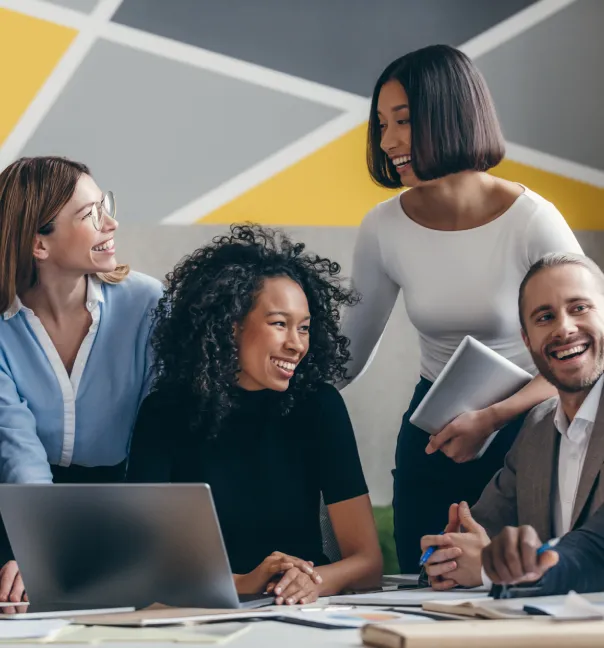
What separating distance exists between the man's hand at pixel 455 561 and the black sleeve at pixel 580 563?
159 mm

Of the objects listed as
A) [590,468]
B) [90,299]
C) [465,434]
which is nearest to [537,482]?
[590,468]

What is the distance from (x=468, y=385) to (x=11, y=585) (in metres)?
0.93

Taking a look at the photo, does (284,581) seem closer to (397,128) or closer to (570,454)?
(570,454)

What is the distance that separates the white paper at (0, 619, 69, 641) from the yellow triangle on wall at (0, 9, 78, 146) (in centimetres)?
260

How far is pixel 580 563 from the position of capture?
1.52 metres

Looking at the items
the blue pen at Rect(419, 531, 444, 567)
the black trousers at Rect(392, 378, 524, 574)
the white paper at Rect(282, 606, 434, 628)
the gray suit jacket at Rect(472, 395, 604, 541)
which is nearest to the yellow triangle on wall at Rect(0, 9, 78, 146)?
the black trousers at Rect(392, 378, 524, 574)

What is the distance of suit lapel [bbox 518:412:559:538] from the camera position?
5.84ft

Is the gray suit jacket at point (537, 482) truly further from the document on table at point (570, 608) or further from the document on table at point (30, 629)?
the document on table at point (30, 629)

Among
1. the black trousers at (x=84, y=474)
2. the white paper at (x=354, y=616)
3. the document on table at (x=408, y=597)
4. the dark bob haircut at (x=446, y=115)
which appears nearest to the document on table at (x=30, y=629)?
the white paper at (x=354, y=616)

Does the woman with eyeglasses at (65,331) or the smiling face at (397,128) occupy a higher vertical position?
the smiling face at (397,128)

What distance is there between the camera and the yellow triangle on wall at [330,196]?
369 centimetres

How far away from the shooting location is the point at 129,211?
362 centimetres

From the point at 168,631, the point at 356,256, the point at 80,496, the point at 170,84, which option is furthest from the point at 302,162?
the point at 168,631

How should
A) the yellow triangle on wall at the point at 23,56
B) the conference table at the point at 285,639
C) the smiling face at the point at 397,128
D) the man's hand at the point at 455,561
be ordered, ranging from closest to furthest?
1. the conference table at the point at 285,639
2. the man's hand at the point at 455,561
3. the smiling face at the point at 397,128
4. the yellow triangle on wall at the point at 23,56
